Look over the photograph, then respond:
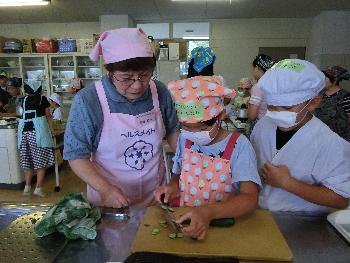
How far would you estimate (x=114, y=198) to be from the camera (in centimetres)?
104

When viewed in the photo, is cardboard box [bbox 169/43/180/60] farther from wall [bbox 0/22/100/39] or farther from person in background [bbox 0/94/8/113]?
person in background [bbox 0/94/8/113]

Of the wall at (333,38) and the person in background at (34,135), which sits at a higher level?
the wall at (333,38)

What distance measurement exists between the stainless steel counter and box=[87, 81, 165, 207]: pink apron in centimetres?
23

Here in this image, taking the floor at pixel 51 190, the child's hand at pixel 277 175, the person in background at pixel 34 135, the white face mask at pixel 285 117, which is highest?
the white face mask at pixel 285 117

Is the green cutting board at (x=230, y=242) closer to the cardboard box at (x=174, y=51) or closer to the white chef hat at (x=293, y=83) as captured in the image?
the white chef hat at (x=293, y=83)

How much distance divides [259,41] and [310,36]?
1.07 m

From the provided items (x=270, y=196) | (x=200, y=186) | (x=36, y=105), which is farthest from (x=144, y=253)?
(x=36, y=105)

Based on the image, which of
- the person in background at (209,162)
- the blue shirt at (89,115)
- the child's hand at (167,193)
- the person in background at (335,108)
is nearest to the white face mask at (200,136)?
the person in background at (209,162)

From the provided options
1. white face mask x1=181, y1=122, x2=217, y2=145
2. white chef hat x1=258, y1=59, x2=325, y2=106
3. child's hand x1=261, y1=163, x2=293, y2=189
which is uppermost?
white chef hat x1=258, y1=59, x2=325, y2=106

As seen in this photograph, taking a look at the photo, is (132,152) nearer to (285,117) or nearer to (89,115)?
(89,115)

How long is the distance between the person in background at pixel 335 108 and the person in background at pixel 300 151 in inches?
80.6

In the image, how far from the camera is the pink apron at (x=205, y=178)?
1.04 metres

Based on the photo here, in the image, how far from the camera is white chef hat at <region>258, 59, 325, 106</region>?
0.96 m

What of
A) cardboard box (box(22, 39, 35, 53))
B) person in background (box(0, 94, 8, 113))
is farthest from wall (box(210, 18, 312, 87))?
person in background (box(0, 94, 8, 113))
